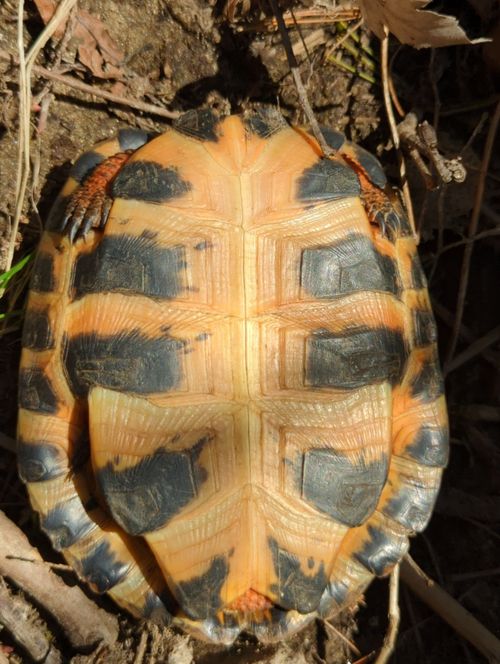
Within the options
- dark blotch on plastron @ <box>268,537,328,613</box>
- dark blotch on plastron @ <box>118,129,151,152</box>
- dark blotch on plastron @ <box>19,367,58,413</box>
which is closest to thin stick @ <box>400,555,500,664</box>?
dark blotch on plastron @ <box>268,537,328,613</box>

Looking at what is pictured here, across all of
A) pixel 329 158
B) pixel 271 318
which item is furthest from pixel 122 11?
pixel 271 318

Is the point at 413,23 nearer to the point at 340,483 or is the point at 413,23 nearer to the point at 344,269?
the point at 344,269

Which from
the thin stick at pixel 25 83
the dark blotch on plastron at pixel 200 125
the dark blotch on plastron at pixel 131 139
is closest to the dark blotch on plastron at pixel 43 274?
the thin stick at pixel 25 83

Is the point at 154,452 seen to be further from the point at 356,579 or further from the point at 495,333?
the point at 495,333

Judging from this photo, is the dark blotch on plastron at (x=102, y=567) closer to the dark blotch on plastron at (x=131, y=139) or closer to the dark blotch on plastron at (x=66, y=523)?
the dark blotch on plastron at (x=66, y=523)

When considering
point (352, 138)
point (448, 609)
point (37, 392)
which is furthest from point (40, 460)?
point (352, 138)

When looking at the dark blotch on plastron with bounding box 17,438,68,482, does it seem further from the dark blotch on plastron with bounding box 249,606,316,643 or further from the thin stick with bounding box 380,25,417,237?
the thin stick with bounding box 380,25,417,237
